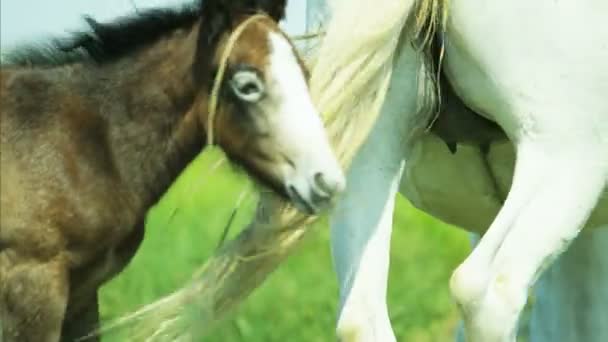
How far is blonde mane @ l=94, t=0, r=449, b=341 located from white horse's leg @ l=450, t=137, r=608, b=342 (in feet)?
1.38

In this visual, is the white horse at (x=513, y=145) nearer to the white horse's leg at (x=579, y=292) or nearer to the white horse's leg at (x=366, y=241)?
the white horse's leg at (x=366, y=241)

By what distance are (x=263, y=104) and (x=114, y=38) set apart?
1.65ft

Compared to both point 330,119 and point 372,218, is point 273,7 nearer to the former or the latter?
point 330,119

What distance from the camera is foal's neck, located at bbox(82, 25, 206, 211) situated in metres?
5.19

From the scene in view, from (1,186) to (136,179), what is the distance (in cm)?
37

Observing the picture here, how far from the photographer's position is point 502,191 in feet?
18.0

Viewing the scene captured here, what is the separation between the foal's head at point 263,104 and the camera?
4.92 meters

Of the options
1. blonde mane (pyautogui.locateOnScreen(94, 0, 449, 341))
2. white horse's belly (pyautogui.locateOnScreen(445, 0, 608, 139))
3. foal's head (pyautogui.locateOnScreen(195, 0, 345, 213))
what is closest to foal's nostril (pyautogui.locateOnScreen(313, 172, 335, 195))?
foal's head (pyautogui.locateOnScreen(195, 0, 345, 213))

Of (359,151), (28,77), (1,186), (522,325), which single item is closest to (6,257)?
(1,186)

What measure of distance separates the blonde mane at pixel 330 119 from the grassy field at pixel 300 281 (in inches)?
64.8

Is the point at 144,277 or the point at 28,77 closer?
the point at 28,77

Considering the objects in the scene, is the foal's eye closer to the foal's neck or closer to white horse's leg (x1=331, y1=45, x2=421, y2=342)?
the foal's neck

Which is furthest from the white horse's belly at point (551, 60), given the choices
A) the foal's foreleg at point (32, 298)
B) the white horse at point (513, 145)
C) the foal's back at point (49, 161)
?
the foal's foreleg at point (32, 298)

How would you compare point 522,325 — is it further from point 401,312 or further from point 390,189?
point 390,189
